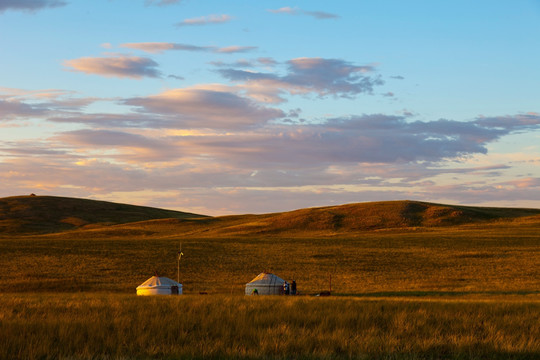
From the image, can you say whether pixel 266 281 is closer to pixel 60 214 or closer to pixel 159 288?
pixel 159 288

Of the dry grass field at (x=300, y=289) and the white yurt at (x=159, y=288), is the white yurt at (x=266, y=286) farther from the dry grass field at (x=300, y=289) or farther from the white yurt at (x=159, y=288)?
the white yurt at (x=159, y=288)

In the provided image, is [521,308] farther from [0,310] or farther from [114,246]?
[114,246]

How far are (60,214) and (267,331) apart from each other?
431 feet

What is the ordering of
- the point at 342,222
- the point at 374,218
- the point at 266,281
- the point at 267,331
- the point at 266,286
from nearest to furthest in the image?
the point at 267,331 → the point at 266,286 → the point at 266,281 → the point at 342,222 → the point at 374,218

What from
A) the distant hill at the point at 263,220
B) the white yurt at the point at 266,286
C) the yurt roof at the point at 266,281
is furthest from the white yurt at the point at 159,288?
the distant hill at the point at 263,220

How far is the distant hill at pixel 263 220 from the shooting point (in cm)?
10419

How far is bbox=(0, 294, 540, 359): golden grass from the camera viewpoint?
1402 centimetres

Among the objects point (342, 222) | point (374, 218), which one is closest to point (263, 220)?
point (342, 222)

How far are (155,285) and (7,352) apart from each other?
25.4 m

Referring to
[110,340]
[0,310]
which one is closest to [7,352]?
[110,340]

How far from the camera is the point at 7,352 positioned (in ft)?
45.1

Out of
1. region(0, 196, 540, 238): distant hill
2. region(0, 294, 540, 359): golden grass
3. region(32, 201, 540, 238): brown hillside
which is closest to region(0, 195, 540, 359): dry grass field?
region(0, 294, 540, 359): golden grass

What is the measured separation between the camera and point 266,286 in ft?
133

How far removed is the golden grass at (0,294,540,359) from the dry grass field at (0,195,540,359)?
6 centimetres
